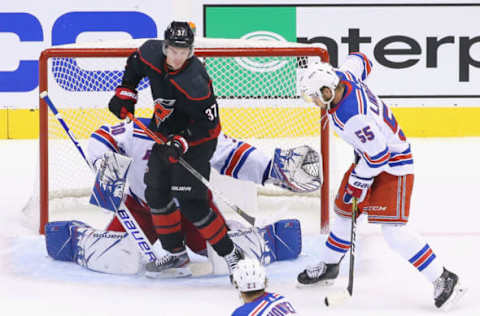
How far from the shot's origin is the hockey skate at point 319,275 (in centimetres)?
330

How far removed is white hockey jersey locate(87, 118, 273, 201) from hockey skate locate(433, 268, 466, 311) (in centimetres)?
97

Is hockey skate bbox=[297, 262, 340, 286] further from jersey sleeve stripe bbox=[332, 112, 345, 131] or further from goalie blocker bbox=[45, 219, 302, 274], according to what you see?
jersey sleeve stripe bbox=[332, 112, 345, 131]

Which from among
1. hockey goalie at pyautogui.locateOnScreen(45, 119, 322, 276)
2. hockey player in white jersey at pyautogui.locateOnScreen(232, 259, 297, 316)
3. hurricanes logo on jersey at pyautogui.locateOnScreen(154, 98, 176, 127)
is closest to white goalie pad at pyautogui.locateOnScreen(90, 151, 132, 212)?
hockey goalie at pyautogui.locateOnScreen(45, 119, 322, 276)

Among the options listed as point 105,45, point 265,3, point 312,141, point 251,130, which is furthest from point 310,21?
point 105,45

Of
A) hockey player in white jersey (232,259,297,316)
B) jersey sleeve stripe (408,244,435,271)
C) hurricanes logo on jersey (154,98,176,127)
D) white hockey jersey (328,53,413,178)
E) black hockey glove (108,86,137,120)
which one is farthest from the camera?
black hockey glove (108,86,137,120)

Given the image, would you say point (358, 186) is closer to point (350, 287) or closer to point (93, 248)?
point (350, 287)

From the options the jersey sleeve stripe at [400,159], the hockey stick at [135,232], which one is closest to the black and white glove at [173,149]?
the hockey stick at [135,232]

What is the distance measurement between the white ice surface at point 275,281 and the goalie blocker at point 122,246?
0.04 metres

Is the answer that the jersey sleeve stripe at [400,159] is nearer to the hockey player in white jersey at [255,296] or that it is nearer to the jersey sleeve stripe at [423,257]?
the jersey sleeve stripe at [423,257]

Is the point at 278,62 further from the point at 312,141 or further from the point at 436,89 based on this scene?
the point at 436,89

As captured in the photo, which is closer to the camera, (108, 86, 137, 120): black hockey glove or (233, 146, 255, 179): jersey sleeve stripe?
(108, 86, 137, 120): black hockey glove

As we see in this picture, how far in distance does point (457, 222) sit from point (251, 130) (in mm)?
1247

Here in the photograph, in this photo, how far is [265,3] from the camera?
6.56m

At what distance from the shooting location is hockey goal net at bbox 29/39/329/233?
4.12 metres
